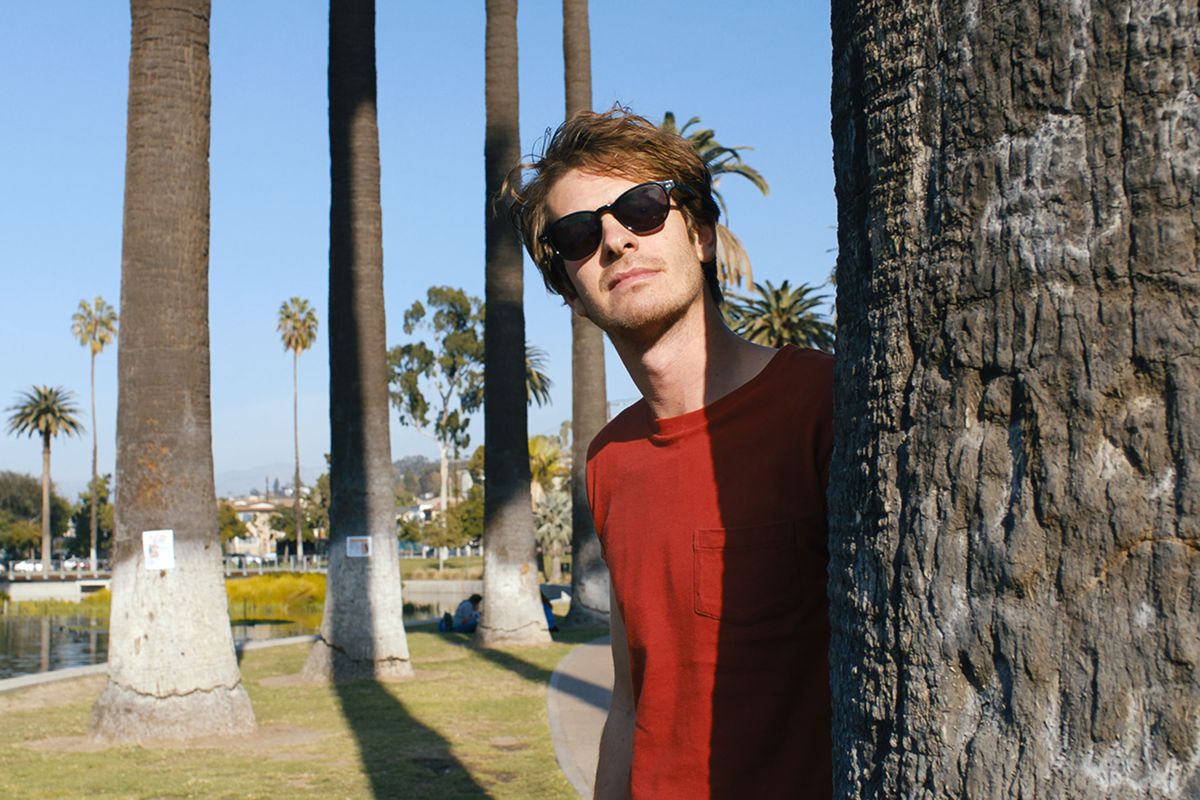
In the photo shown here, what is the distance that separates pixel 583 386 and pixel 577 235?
2093 cm

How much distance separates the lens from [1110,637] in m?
1.04

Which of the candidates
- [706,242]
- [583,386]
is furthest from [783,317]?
[706,242]

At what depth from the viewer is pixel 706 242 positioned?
2340 millimetres

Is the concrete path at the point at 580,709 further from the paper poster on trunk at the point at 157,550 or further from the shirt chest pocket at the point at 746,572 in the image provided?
the shirt chest pocket at the point at 746,572

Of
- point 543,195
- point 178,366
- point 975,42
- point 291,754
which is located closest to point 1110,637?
point 975,42

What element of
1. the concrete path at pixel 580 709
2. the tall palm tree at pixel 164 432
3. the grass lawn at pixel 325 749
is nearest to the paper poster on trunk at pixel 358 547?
the grass lawn at pixel 325 749

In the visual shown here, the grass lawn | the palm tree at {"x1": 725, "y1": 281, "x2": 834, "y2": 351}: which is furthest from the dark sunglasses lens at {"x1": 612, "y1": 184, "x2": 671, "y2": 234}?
the palm tree at {"x1": 725, "y1": 281, "x2": 834, "y2": 351}

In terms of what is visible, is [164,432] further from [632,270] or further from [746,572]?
[746,572]

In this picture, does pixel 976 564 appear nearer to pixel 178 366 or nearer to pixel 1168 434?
pixel 1168 434

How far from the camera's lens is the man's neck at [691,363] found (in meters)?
2.17

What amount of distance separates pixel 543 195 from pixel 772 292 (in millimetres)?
35982

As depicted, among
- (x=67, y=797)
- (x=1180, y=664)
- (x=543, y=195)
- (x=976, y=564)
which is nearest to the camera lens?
(x=1180, y=664)

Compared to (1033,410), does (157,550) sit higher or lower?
lower

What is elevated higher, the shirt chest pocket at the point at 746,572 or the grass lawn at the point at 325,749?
the shirt chest pocket at the point at 746,572
